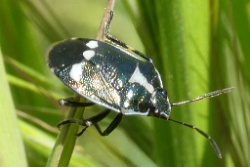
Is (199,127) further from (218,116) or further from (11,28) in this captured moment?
(11,28)

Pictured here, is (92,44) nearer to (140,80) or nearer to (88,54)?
(88,54)

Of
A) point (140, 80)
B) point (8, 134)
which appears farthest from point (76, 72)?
point (8, 134)

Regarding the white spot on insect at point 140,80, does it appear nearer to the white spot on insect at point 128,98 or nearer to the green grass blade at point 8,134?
the white spot on insect at point 128,98

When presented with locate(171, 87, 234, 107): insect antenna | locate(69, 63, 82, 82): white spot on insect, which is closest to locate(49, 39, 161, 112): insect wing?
locate(69, 63, 82, 82): white spot on insect

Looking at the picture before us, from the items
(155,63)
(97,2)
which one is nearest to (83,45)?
(155,63)

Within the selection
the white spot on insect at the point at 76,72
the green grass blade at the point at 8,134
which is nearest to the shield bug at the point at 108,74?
the white spot on insect at the point at 76,72

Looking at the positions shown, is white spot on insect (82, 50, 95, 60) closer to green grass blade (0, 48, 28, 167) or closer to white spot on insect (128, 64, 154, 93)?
white spot on insect (128, 64, 154, 93)
